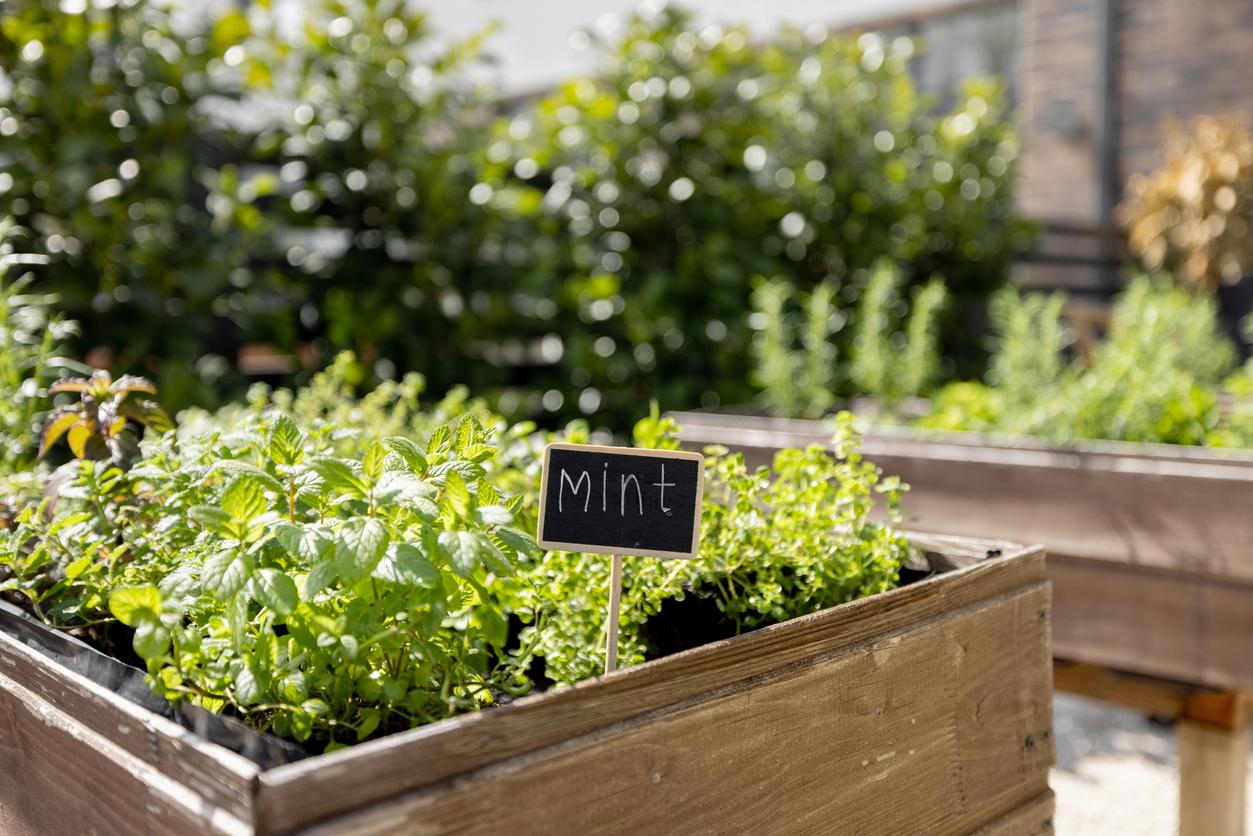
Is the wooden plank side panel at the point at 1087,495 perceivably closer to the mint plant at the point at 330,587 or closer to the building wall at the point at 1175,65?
the mint plant at the point at 330,587

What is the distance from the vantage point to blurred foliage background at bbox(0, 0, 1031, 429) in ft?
7.62

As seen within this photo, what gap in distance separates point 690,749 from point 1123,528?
3.89ft

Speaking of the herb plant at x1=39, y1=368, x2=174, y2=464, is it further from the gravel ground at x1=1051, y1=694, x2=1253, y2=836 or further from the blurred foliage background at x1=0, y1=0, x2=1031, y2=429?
the gravel ground at x1=1051, y1=694, x2=1253, y2=836

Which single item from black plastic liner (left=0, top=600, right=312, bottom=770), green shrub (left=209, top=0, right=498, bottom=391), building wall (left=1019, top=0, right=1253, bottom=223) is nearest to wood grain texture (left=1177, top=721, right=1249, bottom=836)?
black plastic liner (left=0, top=600, right=312, bottom=770)

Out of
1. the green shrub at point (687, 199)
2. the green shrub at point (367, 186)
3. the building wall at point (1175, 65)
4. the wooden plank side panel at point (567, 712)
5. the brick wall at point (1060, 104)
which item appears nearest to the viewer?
the wooden plank side panel at point (567, 712)

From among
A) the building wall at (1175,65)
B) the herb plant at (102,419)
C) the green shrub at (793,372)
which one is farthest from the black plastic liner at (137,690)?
the building wall at (1175,65)

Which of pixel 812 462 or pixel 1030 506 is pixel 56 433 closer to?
pixel 812 462

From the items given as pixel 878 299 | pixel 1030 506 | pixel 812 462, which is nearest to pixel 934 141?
pixel 878 299

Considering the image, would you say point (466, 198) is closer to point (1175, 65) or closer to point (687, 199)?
point (687, 199)

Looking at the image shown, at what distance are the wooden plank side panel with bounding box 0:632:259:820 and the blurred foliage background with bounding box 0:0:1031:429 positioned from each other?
1.63m

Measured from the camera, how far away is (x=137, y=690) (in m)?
0.73

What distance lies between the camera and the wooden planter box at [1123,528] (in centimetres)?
158

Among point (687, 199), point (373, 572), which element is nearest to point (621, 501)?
point (373, 572)

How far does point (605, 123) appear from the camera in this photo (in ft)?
10.6
